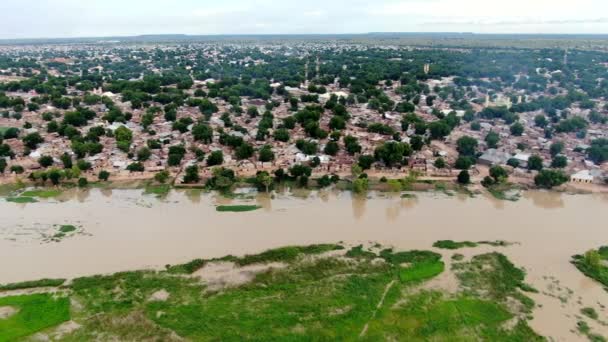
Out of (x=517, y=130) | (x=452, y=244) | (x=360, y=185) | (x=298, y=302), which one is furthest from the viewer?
(x=517, y=130)

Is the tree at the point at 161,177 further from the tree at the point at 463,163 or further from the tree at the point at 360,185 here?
the tree at the point at 463,163

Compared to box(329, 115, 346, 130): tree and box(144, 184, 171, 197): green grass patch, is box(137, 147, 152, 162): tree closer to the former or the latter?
box(144, 184, 171, 197): green grass patch

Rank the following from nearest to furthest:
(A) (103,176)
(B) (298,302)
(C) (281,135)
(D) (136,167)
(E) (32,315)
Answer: (E) (32,315) → (B) (298,302) → (A) (103,176) → (D) (136,167) → (C) (281,135)

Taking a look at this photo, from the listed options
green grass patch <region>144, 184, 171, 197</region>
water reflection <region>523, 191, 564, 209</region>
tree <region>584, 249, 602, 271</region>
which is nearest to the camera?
tree <region>584, 249, 602, 271</region>

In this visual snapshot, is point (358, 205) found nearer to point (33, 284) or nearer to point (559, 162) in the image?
point (559, 162)

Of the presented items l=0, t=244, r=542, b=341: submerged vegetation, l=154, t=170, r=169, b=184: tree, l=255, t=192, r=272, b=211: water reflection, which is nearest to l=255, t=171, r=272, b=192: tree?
l=255, t=192, r=272, b=211: water reflection

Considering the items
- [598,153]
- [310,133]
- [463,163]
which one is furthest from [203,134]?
[598,153]
